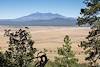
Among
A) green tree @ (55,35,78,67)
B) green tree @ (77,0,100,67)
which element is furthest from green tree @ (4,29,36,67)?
green tree @ (55,35,78,67)

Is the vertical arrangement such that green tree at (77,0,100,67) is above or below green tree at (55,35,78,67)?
above

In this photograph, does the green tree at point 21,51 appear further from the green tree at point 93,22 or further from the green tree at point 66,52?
the green tree at point 66,52

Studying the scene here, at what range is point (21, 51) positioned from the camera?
72.9 ft

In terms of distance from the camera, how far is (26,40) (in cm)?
2273

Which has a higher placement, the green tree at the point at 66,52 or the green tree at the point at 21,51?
the green tree at the point at 21,51

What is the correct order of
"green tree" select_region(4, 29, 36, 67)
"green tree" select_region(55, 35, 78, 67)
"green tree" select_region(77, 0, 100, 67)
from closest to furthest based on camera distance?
"green tree" select_region(4, 29, 36, 67) → "green tree" select_region(77, 0, 100, 67) → "green tree" select_region(55, 35, 78, 67)

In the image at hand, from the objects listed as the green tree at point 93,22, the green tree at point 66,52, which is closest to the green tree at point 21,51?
the green tree at point 93,22

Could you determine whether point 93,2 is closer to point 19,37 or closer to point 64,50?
point 19,37

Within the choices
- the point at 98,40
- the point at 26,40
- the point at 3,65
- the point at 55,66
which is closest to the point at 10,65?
the point at 3,65

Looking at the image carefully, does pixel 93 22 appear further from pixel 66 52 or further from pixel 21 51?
pixel 66 52

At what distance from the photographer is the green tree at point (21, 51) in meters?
22.0

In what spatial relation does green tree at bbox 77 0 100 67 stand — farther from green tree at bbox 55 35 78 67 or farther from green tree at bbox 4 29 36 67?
green tree at bbox 55 35 78 67

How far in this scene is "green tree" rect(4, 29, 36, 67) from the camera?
72.0 ft

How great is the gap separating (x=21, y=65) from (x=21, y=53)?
0.80 m
